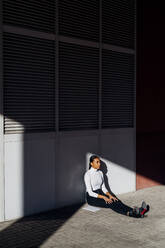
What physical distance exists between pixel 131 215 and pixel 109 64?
12.6 feet

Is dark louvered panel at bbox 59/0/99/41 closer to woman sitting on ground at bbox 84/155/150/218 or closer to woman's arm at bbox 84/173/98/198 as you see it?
woman sitting on ground at bbox 84/155/150/218

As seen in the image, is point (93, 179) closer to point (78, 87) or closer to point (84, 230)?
point (84, 230)

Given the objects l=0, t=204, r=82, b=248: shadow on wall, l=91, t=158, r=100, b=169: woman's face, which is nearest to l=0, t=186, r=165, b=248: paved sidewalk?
l=0, t=204, r=82, b=248: shadow on wall

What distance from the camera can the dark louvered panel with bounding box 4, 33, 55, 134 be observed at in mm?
7277

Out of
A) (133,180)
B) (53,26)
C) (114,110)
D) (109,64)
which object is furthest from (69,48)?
(133,180)

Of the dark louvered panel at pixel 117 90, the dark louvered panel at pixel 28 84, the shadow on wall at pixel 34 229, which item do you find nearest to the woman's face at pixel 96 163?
the shadow on wall at pixel 34 229

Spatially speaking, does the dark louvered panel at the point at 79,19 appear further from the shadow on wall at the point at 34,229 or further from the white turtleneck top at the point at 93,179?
the shadow on wall at the point at 34,229

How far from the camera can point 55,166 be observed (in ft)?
26.8

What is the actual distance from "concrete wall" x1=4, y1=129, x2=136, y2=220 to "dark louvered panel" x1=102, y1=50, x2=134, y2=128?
0.31 metres

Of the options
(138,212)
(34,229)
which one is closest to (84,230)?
(34,229)

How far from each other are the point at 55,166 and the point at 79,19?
11.0ft

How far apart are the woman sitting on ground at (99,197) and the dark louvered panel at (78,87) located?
40.0 inches

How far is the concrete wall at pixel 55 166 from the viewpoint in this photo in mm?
7398

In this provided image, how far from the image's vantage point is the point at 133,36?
10.1 metres
